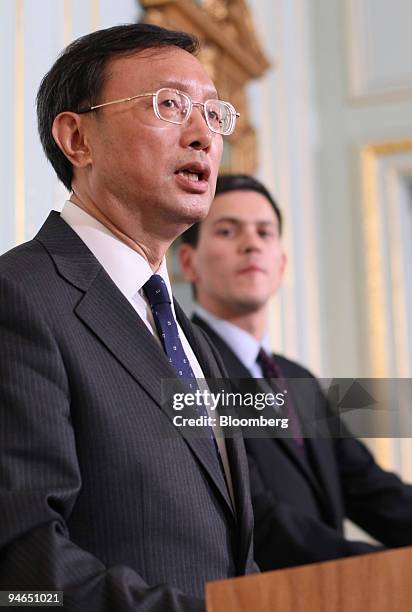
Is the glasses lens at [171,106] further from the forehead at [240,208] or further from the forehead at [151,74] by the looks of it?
the forehead at [240,208]

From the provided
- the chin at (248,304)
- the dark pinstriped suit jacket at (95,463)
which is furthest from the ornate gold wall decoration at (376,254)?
the dark pinstriped suit jacket at (95,463)

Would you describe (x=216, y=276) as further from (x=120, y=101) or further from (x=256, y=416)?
(x=256, y=416)

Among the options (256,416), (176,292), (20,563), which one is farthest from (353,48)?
(20,563)

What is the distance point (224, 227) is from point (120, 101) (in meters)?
1.30

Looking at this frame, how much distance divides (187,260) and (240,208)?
25 cm

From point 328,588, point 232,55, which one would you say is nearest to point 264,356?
point 232,55

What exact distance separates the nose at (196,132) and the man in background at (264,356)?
3.41 ft

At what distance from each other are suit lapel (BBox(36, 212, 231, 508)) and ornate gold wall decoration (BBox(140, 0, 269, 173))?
2.04m

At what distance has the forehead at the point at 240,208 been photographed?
123 inches

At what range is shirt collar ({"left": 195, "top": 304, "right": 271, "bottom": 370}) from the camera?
9.70ft

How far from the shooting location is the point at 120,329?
5.36 ft

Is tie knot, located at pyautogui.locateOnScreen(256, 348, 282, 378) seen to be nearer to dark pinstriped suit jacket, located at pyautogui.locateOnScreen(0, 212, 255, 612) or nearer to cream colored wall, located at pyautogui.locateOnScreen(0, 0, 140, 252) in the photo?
cream colored wall, located at pyautogui.locateOnScreen(0, 0, 140, 252)

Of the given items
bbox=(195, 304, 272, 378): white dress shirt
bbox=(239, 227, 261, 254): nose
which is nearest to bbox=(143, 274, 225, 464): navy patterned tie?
bbox=(195, 304, 272, 378): white dress shirt

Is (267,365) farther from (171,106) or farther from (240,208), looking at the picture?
(171,106)
